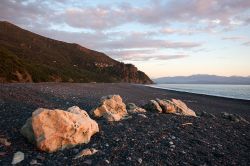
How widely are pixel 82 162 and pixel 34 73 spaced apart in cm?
7335

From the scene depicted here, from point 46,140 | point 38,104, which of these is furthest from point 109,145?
point 38,104

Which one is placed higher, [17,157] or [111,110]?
[111,110]

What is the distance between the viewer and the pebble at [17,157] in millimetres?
8355

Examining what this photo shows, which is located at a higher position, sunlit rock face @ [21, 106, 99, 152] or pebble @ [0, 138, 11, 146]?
sunlit rock face @ [21, 106, 99, 152]

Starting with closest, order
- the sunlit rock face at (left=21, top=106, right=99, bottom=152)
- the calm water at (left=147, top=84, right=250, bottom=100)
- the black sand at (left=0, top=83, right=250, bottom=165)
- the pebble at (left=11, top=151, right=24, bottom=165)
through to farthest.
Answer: the pebble at (left=11, top=151, right=24, bottom=165), the black sand at (left=0, top=83, right=250, bottom=165), the sunlit rock face at (left=21, top=106, right=99, bottom=152), the calm water at (left=147, top=84, right=250, bottom=100)

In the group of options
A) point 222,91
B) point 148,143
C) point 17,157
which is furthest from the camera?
point 222,91

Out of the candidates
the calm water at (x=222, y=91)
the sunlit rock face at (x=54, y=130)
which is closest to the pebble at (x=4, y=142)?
the sunlit rock face at (x=54, y=130)

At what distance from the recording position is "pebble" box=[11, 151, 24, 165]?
8.35 meters

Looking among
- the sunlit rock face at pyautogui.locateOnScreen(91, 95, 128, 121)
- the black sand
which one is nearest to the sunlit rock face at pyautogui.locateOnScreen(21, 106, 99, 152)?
the black sand

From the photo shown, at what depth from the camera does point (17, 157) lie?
8.57 m

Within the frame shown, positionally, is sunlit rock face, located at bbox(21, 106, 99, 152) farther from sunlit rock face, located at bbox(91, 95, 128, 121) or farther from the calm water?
the calm water

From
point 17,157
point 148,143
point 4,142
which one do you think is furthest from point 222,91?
point 17,157

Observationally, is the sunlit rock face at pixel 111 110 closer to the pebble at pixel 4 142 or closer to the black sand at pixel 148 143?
the black sand at pixel 148 143

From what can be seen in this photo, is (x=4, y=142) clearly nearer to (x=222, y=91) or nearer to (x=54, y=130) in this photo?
(x=54, y=130)
